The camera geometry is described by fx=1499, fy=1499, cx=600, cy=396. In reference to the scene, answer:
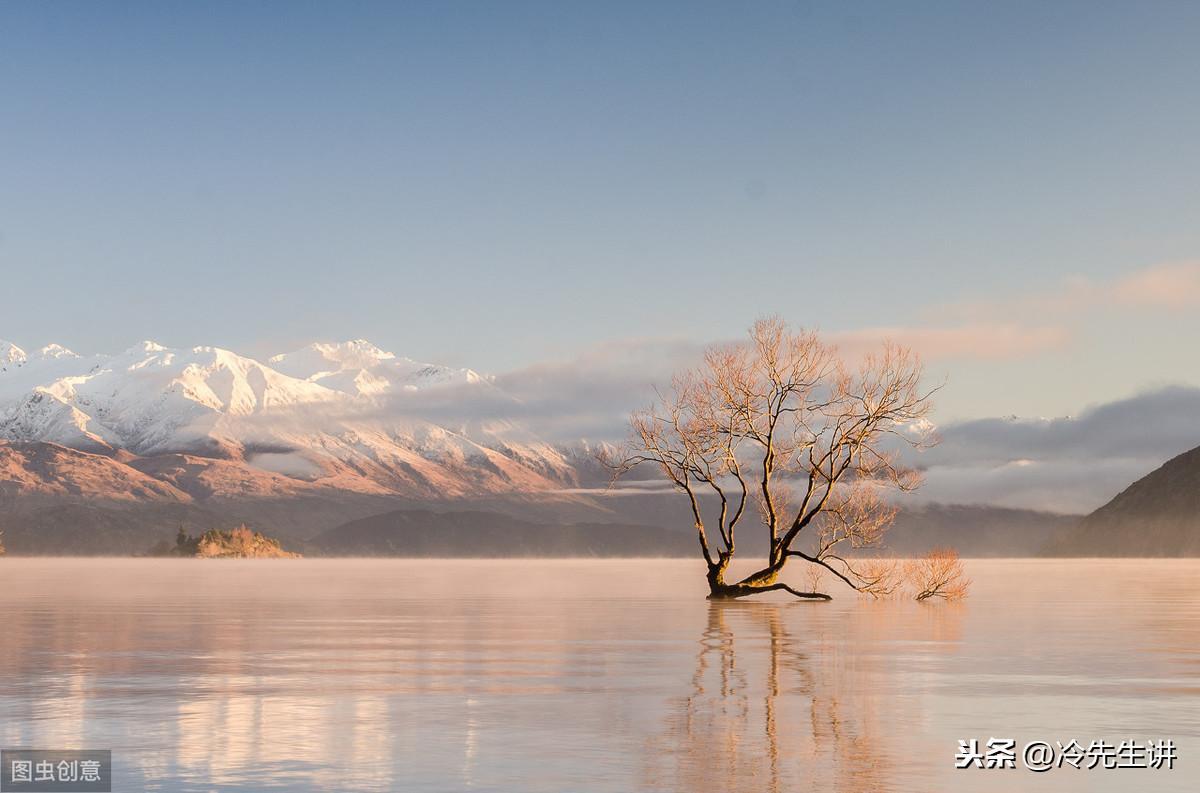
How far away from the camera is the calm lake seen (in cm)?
1664

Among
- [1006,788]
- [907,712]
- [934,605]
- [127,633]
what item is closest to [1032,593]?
[934,605]

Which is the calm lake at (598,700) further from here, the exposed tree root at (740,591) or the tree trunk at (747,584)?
the tree trunk at (747,584)

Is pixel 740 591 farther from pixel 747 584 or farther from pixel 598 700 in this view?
pixel 598 700

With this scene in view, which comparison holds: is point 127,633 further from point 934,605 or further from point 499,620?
point 934,605

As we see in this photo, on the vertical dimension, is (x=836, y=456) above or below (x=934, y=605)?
above

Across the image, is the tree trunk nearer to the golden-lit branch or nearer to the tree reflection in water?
the golden-lit branch

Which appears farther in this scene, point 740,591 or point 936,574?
point 740,591

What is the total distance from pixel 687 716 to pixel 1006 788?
5.94 meters

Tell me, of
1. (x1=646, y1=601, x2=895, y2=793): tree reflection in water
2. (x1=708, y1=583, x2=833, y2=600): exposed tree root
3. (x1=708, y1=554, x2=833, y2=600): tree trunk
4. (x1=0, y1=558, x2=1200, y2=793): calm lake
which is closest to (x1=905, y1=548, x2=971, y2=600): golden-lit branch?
(x1=708, y1=583, x2=833, y2=600): exposed tree root

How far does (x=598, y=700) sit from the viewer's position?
2336 cm

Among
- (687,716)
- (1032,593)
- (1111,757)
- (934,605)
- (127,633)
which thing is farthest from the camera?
(1032,593)

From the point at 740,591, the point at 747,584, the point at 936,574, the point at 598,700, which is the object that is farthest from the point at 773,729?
the point at 747,584

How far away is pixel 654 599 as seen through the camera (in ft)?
220

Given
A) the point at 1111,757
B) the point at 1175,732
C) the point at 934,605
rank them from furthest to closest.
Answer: the point at 934,605 → the point at 1175,732 → the point at 1111,757
